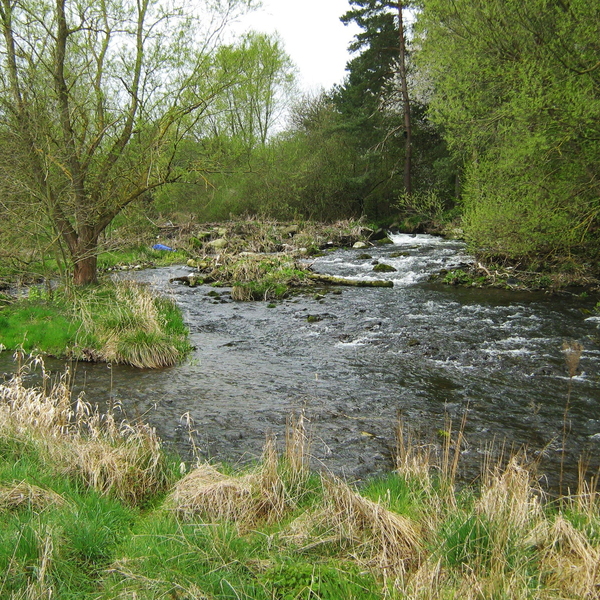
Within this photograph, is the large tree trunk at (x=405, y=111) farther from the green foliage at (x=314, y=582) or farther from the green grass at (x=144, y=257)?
the green foliage at (x=314, y=582)

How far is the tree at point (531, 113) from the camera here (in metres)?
10.6

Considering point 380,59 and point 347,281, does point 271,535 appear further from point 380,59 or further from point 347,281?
point 380,59

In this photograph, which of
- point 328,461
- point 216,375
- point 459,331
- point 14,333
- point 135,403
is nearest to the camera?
point 328,461

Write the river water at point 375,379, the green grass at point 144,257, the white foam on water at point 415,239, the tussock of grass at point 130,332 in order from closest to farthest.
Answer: the river water at point 375,379, the tussock of grass at point 130,332, the green grass at point 144,257, the white foam on water at point 415,239

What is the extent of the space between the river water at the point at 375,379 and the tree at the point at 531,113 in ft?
6.58

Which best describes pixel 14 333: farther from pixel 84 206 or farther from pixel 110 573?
pixel 110 573

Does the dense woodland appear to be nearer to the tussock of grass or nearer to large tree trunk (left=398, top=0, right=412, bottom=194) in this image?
the tussock of grass

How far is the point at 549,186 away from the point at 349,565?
11471 millimetres

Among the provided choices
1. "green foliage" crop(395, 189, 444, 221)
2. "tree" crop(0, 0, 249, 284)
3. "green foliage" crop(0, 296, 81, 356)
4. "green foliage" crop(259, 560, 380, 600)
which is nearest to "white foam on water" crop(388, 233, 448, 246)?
"green foliage" crop(395, 189, 444, 221)

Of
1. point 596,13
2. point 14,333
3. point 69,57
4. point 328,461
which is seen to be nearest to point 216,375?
point 328,461

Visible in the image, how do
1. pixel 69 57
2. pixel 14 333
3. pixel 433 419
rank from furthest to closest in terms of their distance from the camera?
1. pixel 69 57
2. pixel 14 333
3. pixel 433 419

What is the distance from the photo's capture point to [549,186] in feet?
40.1

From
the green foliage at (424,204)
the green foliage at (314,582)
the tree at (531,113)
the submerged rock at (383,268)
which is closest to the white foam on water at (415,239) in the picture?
the green foliage at (424,204)

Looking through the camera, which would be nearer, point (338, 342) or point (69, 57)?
point (338, 342)
